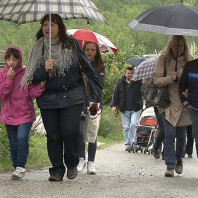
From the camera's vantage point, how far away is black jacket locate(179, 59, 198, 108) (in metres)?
8.49

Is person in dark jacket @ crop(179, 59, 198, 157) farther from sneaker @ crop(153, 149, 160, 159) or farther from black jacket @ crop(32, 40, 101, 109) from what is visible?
sneaker @ crop(153, 149, 160, 159)

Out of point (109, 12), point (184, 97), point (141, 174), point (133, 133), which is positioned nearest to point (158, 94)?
point (184, 97)

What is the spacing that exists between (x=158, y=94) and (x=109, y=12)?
256 ft

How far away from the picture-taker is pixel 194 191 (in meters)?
7.77

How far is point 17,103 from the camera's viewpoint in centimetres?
837

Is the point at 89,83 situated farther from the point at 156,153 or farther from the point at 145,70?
the point at 156,153

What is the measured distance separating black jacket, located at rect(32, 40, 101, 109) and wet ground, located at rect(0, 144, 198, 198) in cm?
88

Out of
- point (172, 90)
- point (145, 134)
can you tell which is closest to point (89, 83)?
point (172, 90)

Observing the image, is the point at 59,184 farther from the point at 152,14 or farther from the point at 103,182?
the point at 152,14

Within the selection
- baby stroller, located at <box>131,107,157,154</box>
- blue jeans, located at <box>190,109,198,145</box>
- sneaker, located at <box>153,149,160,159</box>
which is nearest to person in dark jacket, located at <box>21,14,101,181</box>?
blue jeans, located at <box>190,109,198,145</box>

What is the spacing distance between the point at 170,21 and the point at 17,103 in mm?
2019

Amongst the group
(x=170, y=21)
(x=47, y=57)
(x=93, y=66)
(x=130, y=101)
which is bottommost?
(x=130, y=101)

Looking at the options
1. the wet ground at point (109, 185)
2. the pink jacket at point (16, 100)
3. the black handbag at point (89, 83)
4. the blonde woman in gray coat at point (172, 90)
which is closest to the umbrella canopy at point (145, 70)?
the wet ground at point (109, 185)

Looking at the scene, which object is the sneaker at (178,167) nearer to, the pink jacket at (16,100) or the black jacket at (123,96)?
the pink jacket at (16,100)
